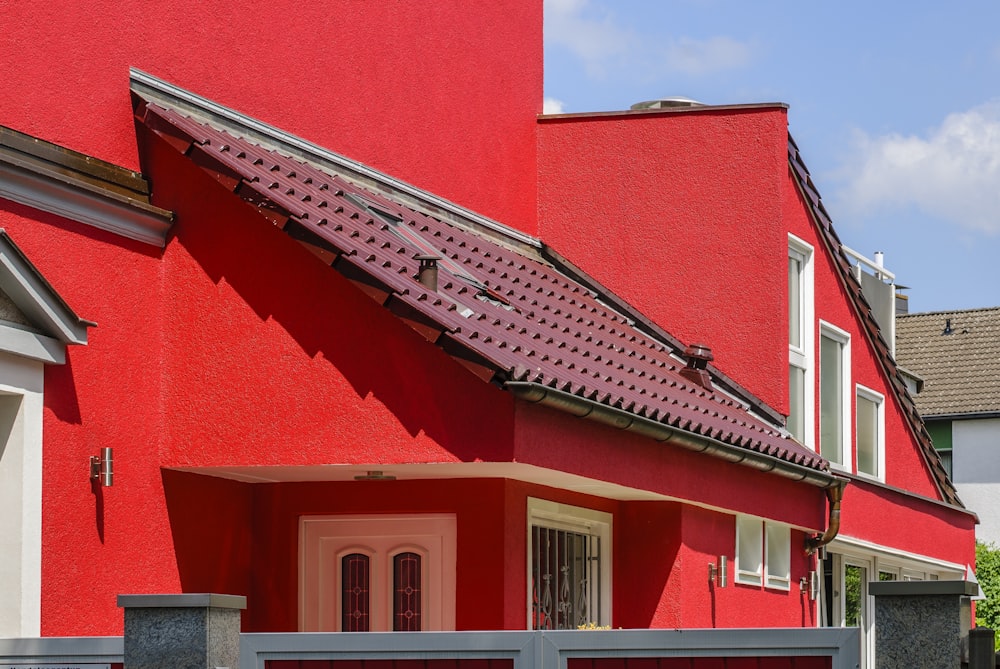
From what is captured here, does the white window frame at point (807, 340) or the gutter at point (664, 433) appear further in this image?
the white window frame at point (807, 340)

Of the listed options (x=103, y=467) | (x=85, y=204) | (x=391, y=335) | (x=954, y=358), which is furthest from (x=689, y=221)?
(x=954, y=358)

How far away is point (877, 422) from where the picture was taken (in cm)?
2012

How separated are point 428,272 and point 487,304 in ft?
3.25

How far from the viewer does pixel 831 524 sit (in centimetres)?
1641

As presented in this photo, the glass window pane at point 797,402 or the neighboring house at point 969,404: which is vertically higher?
the neighboring house at point 969,404

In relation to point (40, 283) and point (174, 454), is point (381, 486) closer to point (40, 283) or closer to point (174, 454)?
point (174, 454)

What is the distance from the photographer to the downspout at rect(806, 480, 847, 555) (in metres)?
16.2

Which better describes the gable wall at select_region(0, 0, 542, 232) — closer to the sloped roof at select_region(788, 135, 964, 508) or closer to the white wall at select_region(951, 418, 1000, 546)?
the sloped roof at select_region(788, 135, 964, 508)

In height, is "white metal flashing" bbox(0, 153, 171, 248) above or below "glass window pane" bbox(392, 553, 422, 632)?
above

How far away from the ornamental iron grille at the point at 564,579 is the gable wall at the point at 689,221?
318 cm

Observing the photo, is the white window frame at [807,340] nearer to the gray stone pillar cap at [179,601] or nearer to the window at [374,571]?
the window at [374,571]

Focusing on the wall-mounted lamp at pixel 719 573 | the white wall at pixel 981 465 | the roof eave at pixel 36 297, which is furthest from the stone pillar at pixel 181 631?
the white wall at pixel 981 465

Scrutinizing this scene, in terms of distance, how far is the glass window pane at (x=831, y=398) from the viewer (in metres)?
18.4

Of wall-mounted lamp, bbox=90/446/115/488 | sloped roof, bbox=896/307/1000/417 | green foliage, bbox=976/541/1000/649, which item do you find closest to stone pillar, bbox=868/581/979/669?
wall-mounted lamp, bbox=90/446/115/488
